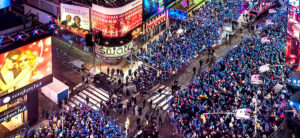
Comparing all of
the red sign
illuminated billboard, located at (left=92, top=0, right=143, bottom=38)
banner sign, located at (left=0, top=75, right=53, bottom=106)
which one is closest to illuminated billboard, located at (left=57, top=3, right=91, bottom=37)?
illuminated billboard, located at (left=92, top=0, right=143, bottom=38)

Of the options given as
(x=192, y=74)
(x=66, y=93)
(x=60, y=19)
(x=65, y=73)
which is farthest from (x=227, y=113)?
(x=60, y=19)

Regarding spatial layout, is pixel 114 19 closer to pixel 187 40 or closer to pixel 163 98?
pixel 187 40

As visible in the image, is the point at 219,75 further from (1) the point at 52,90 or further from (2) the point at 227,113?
(1) the point at 52,90

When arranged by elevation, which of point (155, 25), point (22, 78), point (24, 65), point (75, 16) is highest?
point (75, 16)

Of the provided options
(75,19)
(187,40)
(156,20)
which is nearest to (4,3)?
(75,19)

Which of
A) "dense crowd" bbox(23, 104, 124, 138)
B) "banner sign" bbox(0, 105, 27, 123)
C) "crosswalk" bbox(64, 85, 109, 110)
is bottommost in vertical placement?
"crosswalk" bbox(64, 85, 109, 110)

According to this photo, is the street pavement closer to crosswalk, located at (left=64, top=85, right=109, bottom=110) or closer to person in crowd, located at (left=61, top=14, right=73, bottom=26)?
crosswalk, located at (left=64, top=85, right=109, bottom=110)
